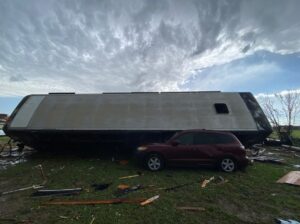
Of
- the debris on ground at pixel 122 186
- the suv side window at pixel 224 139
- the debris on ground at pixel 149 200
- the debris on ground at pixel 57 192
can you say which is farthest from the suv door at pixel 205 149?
the debris on ground at pixel 57 192

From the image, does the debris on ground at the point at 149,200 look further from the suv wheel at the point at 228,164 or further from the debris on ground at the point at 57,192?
the suv wheel at the point at 228,164

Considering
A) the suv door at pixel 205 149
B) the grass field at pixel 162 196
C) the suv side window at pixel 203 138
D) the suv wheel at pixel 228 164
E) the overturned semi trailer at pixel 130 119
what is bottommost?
the grass field at pixel 162 196

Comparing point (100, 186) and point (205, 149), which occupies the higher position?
point (205, 149)

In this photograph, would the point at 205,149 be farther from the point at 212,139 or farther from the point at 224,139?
the point at 224,139

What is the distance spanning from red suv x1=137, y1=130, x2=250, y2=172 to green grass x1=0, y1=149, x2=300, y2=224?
375 millimetres

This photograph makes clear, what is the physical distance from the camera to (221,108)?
1352 centimetres

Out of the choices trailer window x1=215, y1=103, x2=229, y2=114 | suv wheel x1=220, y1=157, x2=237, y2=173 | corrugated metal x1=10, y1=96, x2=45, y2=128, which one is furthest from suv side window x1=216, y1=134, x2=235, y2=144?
corrugated metal x1=10, y1=96, x2=45, y2=128

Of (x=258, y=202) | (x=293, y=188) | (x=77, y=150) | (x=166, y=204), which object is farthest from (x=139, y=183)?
(x=77, y=150)

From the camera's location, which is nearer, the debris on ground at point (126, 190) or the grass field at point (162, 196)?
the grass field at point (162, 196)

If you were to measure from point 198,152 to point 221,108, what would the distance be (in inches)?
162

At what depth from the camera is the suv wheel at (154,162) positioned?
33.9 ft

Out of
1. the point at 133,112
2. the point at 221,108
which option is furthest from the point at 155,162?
the point at 221,108

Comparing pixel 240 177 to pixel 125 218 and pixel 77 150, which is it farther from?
pixel 77 150

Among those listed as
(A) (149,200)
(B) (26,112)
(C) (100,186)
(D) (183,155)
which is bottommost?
(A) (149,200)
